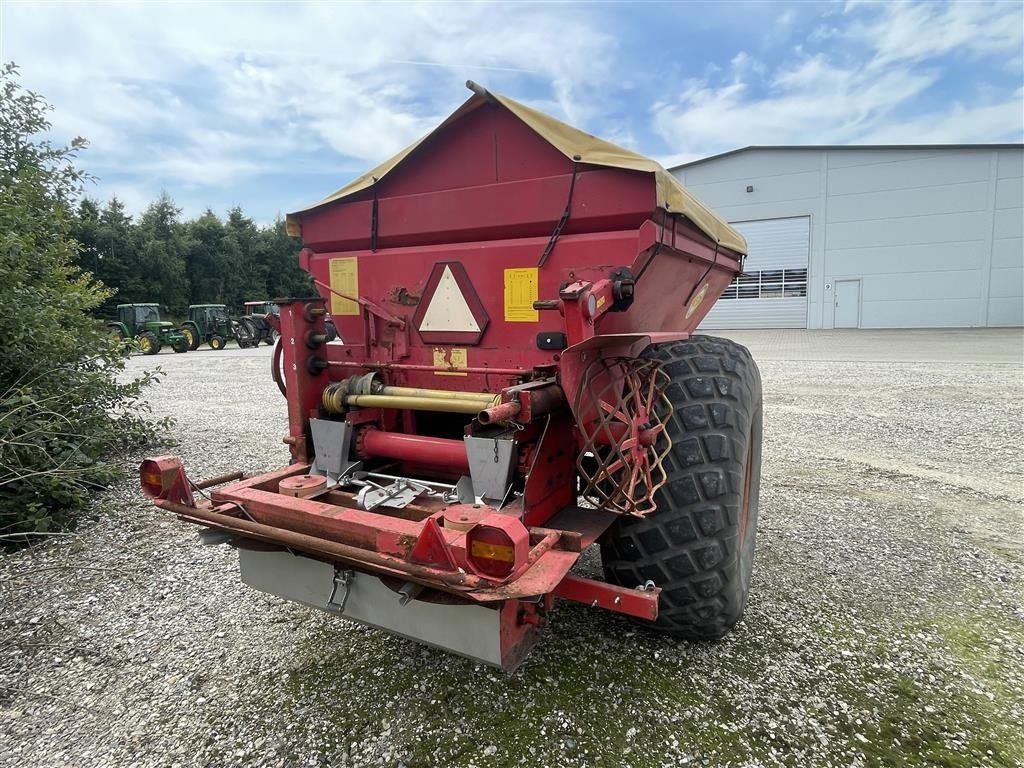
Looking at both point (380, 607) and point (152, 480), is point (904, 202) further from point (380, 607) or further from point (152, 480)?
point (152, 480)

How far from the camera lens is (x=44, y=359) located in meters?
4.68

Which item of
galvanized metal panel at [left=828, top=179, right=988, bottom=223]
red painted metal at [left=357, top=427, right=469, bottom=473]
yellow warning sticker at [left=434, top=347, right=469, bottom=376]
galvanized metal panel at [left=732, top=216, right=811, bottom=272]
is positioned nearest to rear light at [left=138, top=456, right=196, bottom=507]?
red painted metal at [left=357, top=427, right=469, bottom=473]

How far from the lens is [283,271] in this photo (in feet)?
128

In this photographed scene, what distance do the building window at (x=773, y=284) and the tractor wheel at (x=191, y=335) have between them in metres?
21.6

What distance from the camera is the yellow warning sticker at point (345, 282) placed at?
3.23 m

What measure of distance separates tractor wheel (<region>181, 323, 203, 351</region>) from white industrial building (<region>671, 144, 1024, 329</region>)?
21832mm

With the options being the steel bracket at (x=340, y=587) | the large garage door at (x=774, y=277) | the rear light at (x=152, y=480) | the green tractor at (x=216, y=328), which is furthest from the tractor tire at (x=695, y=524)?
the green tractor at (x=216, y=328)

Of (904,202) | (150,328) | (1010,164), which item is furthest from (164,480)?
(1010,164)

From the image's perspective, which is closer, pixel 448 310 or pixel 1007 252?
pixel 448 310

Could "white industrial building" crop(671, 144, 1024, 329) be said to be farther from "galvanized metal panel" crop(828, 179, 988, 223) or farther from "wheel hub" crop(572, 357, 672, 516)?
"wheel hub" crop(572, 357, 672, 516)

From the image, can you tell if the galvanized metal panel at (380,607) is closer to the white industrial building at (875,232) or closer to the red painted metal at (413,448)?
the red painted metal at (413,448)

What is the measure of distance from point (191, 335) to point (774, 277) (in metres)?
23.9

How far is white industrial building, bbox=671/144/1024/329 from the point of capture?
71.1ft

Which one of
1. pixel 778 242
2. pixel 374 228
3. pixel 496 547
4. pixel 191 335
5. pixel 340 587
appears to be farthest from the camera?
pixel 778 242
